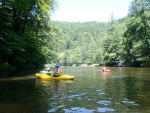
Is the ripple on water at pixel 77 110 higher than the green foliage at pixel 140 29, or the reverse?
the green foliage at pixel 140 29

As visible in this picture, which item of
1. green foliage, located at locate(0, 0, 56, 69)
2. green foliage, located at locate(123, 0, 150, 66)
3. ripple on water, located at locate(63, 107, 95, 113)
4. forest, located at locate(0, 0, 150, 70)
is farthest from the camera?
green foliage, located at locate(123, 0, 150, 66)

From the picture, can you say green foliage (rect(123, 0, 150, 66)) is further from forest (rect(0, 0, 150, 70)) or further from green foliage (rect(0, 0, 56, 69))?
green foliage (rect(0, 0, 56, 69))

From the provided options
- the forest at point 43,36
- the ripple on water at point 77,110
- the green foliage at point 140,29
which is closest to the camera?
the ripple on water at point 77,110

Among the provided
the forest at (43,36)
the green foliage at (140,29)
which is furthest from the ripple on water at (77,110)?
the green foliage at (140,29)

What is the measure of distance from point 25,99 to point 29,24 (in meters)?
25.0

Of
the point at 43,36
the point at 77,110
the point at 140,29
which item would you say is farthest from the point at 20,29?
the point at 140,29

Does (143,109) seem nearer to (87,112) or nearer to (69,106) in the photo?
(87,112)

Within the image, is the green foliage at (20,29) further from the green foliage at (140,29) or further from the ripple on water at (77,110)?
the green foliage at (140,29)

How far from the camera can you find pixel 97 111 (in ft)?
32.4

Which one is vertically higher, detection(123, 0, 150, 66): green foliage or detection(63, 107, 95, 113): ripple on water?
detection(123, 0, 150, 66): green foliage

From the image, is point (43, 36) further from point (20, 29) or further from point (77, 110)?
point (77, 110)

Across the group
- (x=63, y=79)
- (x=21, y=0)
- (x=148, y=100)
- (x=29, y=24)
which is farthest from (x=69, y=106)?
(x=29, y=24)

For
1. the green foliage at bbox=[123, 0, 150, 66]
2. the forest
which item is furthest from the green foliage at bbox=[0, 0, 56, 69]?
the green foliage at bbox=[123, 0, 150, 66]

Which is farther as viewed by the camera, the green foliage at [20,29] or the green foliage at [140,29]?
the green foliage at [140,29]
